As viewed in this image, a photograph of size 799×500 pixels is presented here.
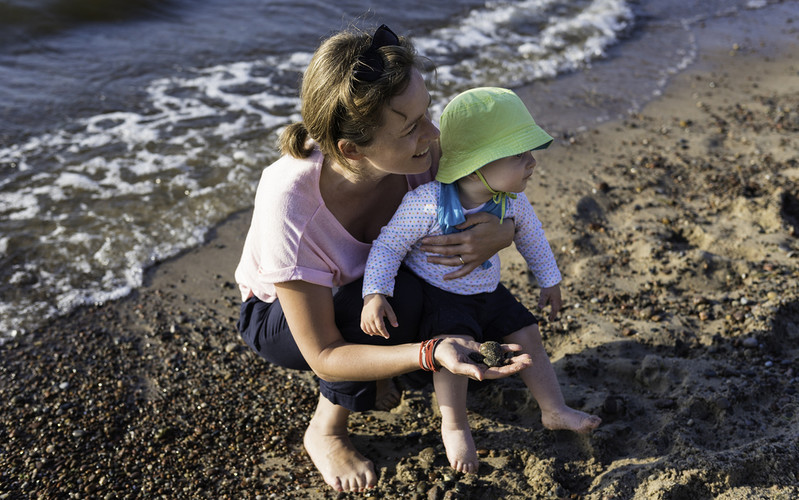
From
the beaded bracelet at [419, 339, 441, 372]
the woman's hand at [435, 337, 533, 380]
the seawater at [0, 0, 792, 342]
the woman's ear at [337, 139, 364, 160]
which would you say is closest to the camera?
the woman's hand at [435, 337, 533, 380]

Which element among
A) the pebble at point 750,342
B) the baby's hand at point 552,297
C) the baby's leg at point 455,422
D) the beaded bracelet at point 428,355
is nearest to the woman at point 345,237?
the beaded bracelet at point 428,355

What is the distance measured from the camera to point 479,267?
9.70 ft

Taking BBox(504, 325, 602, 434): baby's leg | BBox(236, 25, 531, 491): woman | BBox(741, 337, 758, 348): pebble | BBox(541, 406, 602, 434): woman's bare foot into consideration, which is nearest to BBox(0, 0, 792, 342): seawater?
BBox(236, 25, 531, 491): woman

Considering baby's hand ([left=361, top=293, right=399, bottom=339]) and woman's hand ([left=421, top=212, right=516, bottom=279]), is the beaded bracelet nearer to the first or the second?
baby's hand ([left=361, top=293, right=399, bottom=339])

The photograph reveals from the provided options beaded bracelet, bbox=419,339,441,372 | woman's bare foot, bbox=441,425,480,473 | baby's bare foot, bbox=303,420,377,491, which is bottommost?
baby's bare foot, bbox=303,420,377,491

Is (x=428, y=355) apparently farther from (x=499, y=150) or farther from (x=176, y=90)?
(x=176, y=90)

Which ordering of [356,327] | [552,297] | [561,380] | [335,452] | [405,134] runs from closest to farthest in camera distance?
[405,134]
[356,327]
[335,452]
[552,297]
[561,380]

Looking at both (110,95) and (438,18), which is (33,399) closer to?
(110,95)

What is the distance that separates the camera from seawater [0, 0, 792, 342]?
14.5 feet

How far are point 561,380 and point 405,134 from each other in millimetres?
1423

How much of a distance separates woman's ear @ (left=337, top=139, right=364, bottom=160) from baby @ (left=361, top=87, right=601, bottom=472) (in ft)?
1.08

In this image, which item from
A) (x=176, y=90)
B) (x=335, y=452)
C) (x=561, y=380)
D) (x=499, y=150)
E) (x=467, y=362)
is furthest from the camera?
(x=176, y=90)

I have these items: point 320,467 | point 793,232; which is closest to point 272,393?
point 320,467

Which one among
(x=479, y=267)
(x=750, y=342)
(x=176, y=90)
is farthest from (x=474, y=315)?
(x=176, y=90)
